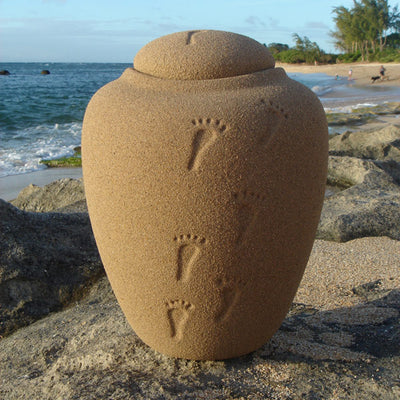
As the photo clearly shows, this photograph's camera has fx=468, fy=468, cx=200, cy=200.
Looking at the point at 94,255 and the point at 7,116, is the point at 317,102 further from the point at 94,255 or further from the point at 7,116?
the point at 7,116

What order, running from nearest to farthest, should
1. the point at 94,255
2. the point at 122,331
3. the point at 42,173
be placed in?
the point at 122,331, the point at 94,255, the point at 42,173

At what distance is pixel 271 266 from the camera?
2.05 meters

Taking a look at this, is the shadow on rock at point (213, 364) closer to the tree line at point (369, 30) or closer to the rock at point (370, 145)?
the rock at point (370, 145)

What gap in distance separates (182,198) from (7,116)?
16313mm

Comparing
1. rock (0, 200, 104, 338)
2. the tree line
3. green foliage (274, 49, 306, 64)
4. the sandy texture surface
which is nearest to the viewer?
rock (0, 200, 104, 338)

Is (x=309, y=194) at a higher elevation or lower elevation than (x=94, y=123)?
lower

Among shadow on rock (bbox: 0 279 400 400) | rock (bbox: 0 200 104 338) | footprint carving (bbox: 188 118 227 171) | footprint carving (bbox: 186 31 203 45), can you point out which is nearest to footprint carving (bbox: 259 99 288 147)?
footprint carving (bbox: 188 118 227 171)

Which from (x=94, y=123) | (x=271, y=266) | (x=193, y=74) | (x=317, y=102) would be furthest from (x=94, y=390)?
(x=317, y=102)

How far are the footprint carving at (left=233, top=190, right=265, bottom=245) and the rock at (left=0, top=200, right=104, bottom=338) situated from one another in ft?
6.47

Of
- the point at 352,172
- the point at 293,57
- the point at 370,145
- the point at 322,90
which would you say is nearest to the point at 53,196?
the point at 352,172

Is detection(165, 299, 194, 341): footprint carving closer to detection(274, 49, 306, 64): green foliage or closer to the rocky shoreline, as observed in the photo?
the rocky shoreline

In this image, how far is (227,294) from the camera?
2.05m

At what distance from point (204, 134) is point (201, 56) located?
16.5 inches

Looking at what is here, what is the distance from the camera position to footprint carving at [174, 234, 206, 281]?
76.0 inches
